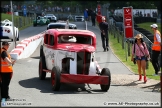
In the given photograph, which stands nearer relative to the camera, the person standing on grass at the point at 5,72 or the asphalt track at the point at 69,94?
the asphalt track at the point at 69,94

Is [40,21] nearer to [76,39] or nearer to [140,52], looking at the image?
[140,52]

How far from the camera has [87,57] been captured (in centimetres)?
1538

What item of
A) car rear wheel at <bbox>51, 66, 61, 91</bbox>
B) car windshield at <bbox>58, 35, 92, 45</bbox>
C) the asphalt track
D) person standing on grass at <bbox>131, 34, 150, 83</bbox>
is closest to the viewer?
the asphalt track

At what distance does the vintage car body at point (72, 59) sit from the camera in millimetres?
14781

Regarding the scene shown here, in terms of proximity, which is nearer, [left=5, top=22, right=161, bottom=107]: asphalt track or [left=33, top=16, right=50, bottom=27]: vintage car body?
[left=5, top=22, right=161, bottom=107]: asphalt track

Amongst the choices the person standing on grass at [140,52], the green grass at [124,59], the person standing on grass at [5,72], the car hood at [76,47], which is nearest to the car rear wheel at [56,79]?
the car hood at [76,47]

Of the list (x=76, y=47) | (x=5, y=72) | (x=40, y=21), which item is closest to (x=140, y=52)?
(x=76, y=47)

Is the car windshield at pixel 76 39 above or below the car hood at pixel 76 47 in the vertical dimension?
above

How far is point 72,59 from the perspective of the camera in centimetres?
1533

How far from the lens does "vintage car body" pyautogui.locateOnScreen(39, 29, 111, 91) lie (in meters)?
14.8

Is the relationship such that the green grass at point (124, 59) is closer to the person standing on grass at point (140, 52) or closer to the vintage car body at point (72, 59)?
the person standing on grass at point (140, 52)

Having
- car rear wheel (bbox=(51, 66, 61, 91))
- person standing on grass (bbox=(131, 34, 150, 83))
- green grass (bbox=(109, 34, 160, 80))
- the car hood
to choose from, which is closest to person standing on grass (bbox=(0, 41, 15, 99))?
A: car rear wheel (bbox=(51, 66, 61, 91))

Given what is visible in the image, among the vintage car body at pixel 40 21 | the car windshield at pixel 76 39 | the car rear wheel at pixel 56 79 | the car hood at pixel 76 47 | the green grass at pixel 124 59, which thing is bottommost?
the vintage car body at pixel 40 21

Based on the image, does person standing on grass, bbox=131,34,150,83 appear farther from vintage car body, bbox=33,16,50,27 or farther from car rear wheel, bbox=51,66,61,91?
vintage car body, bbox=33,16,50,27
